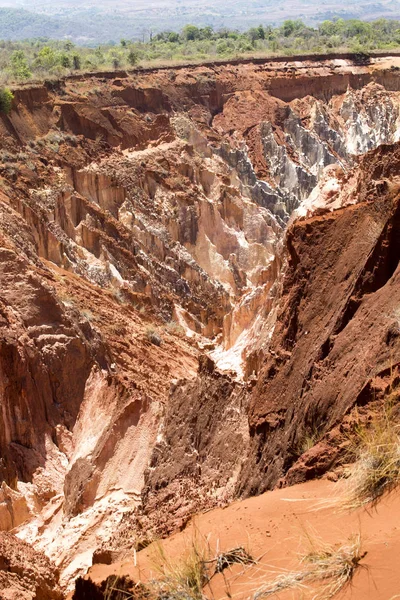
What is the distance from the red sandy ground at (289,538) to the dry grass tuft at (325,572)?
0.20ft

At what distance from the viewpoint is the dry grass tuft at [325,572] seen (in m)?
4.94

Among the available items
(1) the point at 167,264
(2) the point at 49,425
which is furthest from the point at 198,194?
(2) the point at 49,425

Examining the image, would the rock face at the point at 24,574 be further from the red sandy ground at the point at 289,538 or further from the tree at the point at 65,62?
the tree at the point at 65,62

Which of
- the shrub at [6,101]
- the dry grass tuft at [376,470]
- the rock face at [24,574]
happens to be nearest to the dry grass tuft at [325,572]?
the dry grass tuft at [376,470]

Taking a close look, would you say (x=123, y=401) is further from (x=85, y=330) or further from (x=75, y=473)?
(x=85, y=330)

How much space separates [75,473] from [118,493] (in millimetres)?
1444

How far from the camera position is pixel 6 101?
105ft

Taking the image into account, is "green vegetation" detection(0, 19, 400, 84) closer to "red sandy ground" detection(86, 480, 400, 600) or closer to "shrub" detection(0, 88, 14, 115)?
"shrub" detection(0, 88, 14, 115)

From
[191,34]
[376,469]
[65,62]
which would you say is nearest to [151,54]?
[65,62]

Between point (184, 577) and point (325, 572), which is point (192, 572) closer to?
point (184, 577)

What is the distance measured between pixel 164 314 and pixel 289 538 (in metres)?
21.2

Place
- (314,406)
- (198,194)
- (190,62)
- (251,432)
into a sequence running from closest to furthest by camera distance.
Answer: (314,406)
(251,432)
(198,194)
(190,62)

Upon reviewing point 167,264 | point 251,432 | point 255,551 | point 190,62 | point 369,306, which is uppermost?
point 190,62

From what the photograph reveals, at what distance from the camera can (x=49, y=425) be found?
16.1 m
